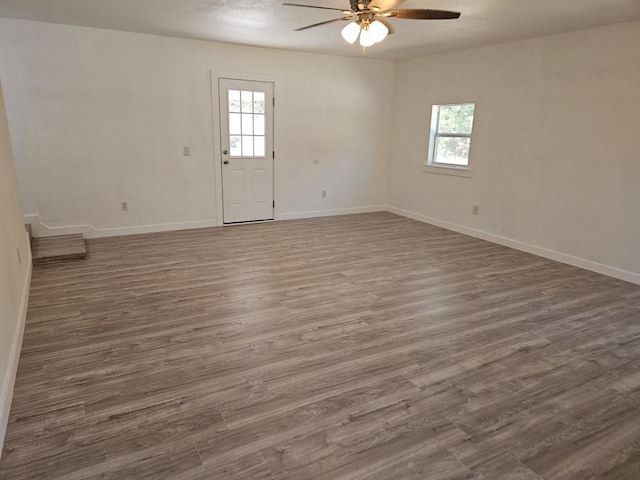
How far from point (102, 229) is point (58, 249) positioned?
2.95 feet

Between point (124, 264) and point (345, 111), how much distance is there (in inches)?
170

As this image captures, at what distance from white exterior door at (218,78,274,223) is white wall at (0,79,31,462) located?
2854mm

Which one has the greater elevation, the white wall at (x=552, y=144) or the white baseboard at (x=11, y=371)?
the white wall at (x=552, y=144)

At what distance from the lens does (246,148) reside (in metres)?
6.22

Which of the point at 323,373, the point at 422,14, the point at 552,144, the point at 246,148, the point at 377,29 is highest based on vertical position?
the point at 422,14

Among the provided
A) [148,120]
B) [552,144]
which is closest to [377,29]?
[552,144]

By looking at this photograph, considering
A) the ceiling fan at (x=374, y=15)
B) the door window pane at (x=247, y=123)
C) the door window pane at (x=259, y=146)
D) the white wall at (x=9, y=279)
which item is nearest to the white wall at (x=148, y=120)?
the door window pane at (x=259, y=146)

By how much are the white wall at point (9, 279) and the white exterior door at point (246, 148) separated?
2854 mm

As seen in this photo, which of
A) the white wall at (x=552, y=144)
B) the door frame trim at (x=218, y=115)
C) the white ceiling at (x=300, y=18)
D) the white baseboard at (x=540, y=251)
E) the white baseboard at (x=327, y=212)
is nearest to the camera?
the white ceiling at (x=300, y=18)

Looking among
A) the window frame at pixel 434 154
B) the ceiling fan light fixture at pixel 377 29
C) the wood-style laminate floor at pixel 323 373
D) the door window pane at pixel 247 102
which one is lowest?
the wood-style laminate floor at pixel 323 373

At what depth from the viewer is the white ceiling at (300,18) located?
362cm

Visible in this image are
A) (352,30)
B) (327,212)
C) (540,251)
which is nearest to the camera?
(352,30)

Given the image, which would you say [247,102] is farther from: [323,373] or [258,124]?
[323,373]

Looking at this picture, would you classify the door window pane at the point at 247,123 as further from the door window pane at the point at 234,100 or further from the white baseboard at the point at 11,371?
the white baseboard at the point at 11,371
